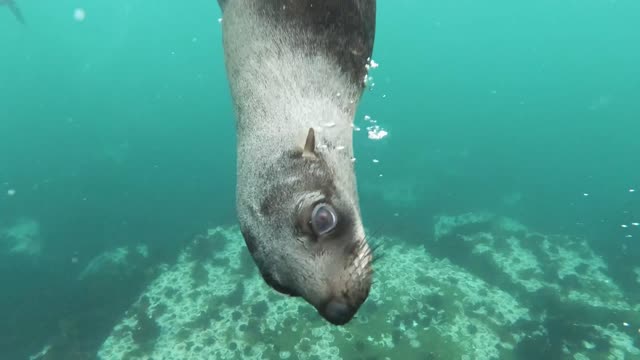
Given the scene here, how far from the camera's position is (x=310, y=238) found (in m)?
1.40

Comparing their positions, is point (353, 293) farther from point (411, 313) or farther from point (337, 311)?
point (411, 313)

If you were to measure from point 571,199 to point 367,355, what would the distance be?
12.2 m

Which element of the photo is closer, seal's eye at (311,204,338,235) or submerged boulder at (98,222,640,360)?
seal's eye at (311,204,338,235)

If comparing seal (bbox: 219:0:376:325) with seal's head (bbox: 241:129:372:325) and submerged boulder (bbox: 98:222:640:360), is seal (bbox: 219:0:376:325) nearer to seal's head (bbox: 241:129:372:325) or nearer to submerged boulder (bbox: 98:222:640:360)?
seal's head (bbox: 241:129:372:325)

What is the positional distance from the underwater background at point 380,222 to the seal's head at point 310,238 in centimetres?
881

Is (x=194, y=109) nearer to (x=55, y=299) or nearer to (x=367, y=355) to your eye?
(x=55, y=299)

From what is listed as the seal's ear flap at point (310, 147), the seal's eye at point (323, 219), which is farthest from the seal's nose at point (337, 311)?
the seal's ear flap at point (310, 147)

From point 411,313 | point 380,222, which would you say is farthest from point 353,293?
point 380,222

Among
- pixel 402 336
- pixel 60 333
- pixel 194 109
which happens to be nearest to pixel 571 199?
pixel 402 336

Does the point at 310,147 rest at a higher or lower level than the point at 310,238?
higher

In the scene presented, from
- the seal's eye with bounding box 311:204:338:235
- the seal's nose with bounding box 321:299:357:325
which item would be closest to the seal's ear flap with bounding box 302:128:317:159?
the seal's eye with bounding box 311:204:338:235

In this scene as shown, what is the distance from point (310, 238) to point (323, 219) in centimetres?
7

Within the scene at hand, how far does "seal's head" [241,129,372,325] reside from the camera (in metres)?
1.40

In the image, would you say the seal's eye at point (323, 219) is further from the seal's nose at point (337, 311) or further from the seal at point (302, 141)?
the seal's nose at point (337, 311)
